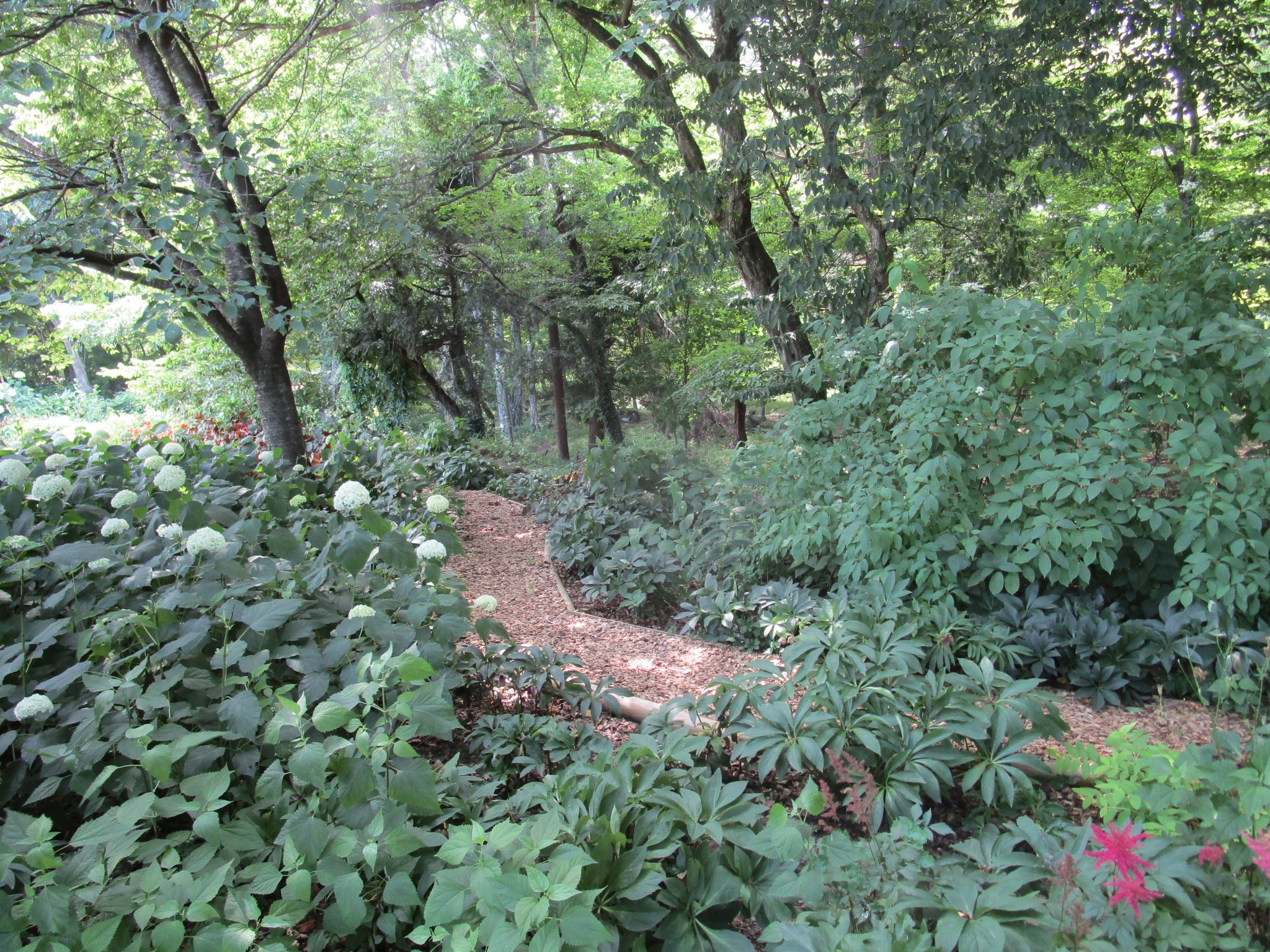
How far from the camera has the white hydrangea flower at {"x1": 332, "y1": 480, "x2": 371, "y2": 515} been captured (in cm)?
233

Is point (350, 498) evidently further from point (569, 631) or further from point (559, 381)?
point (559, 381)

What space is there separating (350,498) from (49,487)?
3.82 ft

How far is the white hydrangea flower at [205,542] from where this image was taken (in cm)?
213

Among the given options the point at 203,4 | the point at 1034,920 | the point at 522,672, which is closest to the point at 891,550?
the point at 522,672

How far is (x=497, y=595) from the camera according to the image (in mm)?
4543

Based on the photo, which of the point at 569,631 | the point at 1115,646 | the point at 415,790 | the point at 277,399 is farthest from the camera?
the point at 277,399

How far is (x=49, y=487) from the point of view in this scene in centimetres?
248

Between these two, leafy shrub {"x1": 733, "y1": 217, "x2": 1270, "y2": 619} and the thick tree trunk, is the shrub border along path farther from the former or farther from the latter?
the thick tree trunk

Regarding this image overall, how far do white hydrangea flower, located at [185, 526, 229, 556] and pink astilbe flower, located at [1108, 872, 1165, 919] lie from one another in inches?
94.7

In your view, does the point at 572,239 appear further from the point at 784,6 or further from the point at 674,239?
the point at 784,6

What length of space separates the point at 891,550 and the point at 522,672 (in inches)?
70.8

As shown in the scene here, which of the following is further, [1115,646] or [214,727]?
[1115,646]

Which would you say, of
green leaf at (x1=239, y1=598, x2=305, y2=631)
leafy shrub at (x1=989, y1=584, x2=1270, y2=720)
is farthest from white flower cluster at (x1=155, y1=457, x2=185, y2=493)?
leafy shrub at (x1=989, y1=584, x2=1270, y2=720)

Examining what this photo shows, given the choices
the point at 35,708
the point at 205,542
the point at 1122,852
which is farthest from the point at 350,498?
the point at 1122,852
